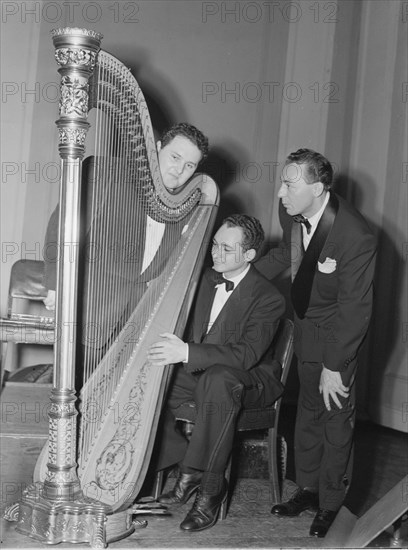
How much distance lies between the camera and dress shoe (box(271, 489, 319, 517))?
3.32 metres

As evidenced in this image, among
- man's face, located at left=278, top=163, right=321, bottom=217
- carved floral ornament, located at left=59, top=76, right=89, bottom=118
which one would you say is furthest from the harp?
man's face, located at left=278, top=163, right=321, bottom=217

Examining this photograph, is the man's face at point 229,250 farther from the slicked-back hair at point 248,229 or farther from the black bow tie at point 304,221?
the black bow tie at point 304,221

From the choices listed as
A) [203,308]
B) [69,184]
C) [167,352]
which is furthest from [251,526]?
[69,184]

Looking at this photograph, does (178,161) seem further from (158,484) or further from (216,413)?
(158,484)

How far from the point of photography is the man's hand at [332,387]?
320cm

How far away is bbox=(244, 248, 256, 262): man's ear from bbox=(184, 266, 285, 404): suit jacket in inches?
2.0

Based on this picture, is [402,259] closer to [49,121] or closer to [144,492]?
[49,121]

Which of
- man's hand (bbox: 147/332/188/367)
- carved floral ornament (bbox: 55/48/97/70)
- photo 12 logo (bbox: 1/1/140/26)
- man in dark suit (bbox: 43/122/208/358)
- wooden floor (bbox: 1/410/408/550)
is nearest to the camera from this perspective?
carved floral ornament (bbox: 55/48/97/70)

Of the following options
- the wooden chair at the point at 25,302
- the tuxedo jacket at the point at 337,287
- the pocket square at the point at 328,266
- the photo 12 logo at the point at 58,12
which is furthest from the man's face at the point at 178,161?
the photo 12 logo at the point at 58,12

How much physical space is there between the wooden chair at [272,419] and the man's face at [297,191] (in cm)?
53

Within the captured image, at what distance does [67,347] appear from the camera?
2.45 m

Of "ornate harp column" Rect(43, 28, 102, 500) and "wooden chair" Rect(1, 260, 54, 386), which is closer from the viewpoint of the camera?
"ornate harp column" Rect(43, 28, 102, 500)

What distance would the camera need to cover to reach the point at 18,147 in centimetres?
534

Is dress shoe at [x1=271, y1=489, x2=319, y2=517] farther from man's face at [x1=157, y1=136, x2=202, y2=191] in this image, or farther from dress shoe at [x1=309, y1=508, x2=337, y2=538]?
man's face at [x1=157, y1=136, x2=202, y2=191]
